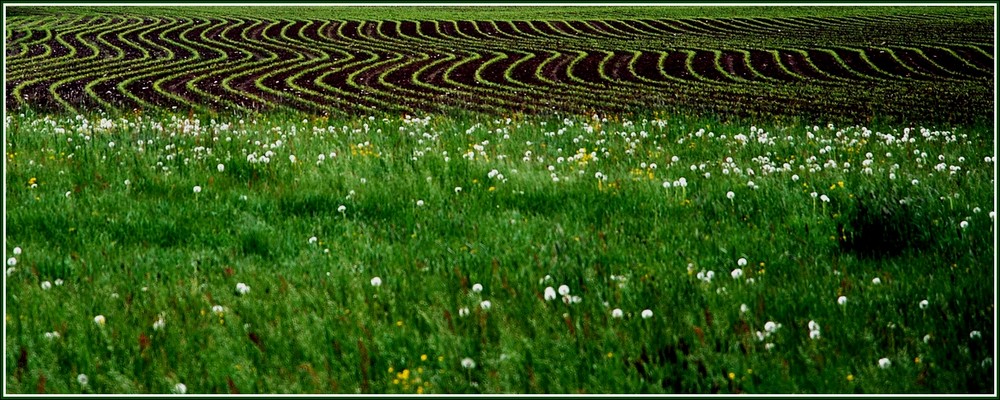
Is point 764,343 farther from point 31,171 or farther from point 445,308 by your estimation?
point 31,171

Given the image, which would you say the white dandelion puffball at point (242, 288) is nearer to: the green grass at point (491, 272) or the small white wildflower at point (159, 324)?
the green grass at point (491, 272)

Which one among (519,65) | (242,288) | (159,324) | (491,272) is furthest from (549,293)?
(519,65)

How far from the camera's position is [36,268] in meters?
4.68

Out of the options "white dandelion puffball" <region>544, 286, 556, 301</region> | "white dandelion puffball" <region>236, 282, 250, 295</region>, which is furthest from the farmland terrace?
"white dandelion puffball" <region>236, 282, 250, 295</region>

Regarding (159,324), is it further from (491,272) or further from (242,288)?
(491,272)

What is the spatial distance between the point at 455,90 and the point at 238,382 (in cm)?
2245

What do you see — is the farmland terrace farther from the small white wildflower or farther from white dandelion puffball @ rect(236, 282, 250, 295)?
the small white wildflower

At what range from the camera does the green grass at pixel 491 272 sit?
3.45 m

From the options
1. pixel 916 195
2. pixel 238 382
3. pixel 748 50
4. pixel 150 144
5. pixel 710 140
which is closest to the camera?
pixel 238 382

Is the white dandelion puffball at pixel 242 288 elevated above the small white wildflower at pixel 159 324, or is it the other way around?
the white dandelion puffball at pixel 242 288

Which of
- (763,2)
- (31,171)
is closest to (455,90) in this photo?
(31,171)

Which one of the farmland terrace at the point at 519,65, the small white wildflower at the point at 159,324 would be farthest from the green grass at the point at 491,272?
the farmland terrace at the point at 519,65

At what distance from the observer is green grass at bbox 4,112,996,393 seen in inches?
136

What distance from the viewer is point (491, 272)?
15.0ft
